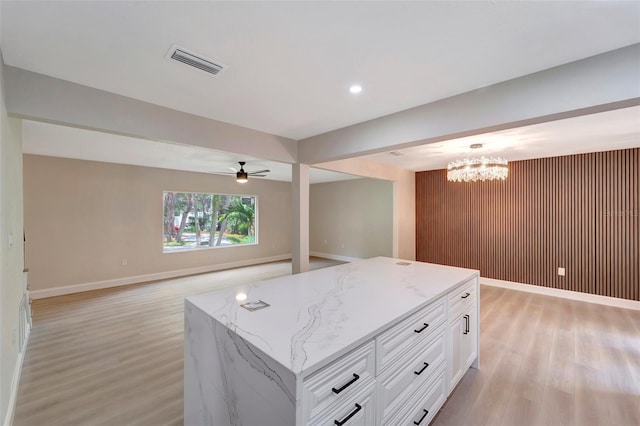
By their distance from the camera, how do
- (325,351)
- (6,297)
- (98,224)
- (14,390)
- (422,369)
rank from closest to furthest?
(325,351), (422,369), (6,297), (14,390), (98,224)

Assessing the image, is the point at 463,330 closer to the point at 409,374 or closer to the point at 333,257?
the point at 409,374

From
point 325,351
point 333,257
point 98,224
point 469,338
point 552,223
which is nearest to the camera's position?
point 325,351

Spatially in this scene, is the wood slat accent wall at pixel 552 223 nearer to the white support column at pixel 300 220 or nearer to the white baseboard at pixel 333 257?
the white baseboard at pixel 333 257

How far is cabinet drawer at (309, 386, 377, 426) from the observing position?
104 cm

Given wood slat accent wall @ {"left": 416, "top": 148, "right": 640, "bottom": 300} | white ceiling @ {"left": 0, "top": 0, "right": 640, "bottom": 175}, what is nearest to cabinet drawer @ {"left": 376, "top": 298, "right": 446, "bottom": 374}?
white ceiling @ {"left": 0, "top": 0, "right": 640, "bottom": 175}

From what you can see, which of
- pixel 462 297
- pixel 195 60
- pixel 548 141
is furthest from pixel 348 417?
pixel 548 141

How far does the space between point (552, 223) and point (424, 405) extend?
15.3 feet

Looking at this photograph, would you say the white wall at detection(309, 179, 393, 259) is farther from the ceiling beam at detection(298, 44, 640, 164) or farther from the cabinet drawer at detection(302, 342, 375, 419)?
the cabinet drawer at detection(302, 342, 375, 419)

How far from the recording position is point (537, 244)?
190 inches

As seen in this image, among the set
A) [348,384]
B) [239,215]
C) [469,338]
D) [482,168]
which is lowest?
[469,338]

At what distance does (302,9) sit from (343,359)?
1661mm

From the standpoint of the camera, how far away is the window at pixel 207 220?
239 inches

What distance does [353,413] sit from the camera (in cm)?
115

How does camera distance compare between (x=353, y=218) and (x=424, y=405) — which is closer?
(x=424, y=405)
